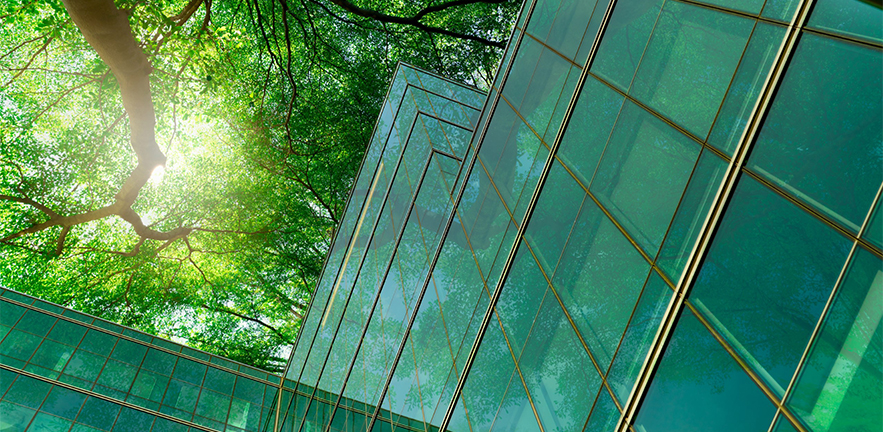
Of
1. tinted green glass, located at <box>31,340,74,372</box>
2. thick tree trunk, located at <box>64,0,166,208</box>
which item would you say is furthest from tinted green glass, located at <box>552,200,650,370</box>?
tinted green glass, located at <box>31,340,74,372</box>

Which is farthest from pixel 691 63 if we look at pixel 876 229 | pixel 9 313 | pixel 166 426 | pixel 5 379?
pixel 9 313

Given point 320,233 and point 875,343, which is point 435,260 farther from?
point 320,233

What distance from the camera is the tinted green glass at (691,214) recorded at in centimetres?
323

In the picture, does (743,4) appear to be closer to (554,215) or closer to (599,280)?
(599,280)

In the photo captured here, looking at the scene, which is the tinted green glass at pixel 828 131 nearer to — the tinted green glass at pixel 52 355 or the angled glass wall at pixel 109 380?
the angled glass wall at pixel 109 380

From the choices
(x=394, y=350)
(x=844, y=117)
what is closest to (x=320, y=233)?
(x=394, y=350)

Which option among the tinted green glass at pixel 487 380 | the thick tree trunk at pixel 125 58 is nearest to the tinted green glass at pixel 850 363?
the tinted green glass at pixel 487 380

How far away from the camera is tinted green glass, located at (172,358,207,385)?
51.1 feet

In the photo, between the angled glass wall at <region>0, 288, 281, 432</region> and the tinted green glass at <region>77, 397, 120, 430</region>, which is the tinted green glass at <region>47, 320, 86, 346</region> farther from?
the tinted green glass at <region>77, 397, 120, 430</region>

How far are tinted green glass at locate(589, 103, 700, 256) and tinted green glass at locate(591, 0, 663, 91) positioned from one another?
453 millimetres

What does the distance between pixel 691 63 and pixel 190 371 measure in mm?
16287

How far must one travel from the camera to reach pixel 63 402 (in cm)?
1111

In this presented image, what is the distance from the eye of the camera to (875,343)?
215cm

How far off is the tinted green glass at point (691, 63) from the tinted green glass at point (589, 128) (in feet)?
1.20
